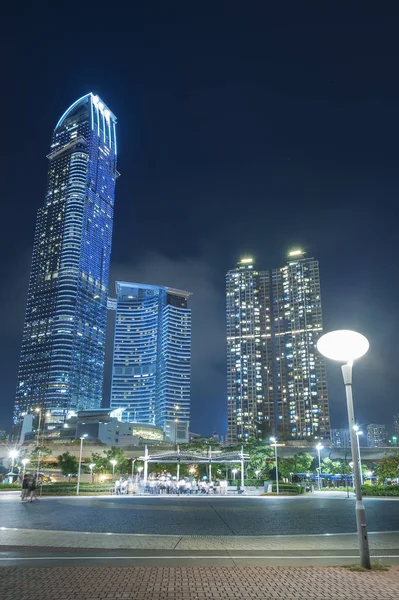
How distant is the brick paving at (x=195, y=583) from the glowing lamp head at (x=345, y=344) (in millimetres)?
4166

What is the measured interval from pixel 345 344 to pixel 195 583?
18.2 feet

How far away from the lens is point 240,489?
4738 cm

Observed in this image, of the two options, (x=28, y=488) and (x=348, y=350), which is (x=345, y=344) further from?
(x=28, y=488)

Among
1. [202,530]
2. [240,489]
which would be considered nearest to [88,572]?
[202,530]

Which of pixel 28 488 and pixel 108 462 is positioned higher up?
pixel 108 462

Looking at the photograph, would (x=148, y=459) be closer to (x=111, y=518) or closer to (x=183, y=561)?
(x=111, y=518)

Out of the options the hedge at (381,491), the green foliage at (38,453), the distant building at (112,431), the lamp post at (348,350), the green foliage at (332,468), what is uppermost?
the distant building at (112,431)

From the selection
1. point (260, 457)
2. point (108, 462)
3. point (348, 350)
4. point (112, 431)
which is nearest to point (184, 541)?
point (348, 350)

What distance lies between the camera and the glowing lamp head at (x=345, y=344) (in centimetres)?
979

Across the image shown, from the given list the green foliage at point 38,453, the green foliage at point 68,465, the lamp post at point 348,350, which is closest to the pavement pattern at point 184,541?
the lamp post at point 348,350

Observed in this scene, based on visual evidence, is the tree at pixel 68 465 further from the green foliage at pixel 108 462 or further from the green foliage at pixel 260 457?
the green foliage at pixel 260 457

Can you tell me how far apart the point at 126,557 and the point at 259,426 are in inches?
7172

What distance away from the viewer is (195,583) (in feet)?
24.7

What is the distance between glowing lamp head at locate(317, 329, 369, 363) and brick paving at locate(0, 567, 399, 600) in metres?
4.17
